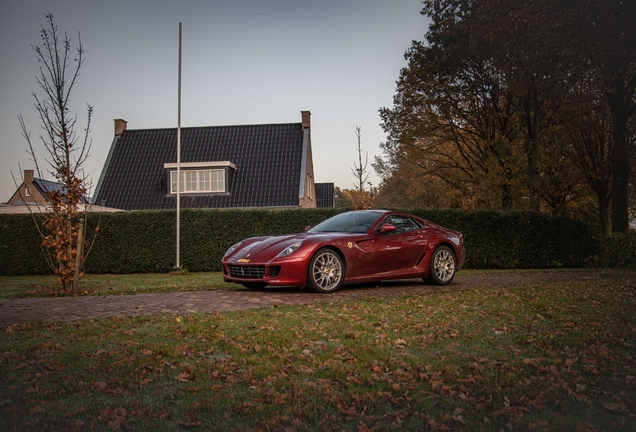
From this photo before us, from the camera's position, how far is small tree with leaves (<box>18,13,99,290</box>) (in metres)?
10.8

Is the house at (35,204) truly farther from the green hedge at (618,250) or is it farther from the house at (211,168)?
the green hedge at (618,250)

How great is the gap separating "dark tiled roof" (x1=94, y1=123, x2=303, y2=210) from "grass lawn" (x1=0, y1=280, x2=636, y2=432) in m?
22.2

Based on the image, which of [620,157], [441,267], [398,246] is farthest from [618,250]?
[398,246]

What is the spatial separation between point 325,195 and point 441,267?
1718 inches

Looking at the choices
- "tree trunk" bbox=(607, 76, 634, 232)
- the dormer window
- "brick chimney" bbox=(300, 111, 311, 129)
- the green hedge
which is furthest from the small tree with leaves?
"brick chimney" bbox=(300, 111, 311, 129)

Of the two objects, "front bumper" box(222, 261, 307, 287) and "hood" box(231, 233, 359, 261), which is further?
"hood" box(231, 233, 359, 261)

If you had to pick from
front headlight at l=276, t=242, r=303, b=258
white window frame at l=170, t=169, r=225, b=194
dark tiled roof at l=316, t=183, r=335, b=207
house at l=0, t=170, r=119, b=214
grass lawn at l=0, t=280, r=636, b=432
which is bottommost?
grass lawn at l=0, t=280, r=636, b=432

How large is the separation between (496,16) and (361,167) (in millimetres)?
15382

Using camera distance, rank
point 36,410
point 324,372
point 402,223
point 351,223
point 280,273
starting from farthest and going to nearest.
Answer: point 402,223 → point 351,223 → point 280,273 → point 324,372 → point 36,410

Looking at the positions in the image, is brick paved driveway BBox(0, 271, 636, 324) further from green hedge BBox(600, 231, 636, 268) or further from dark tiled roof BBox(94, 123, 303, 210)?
dark tiled roof BBox(94, 123, 303, 210)

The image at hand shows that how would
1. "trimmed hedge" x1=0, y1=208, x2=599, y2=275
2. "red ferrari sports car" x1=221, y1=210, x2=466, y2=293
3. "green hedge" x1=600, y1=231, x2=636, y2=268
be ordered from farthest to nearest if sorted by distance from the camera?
"trimmed hedge" x1=0, y1=208, x2=599, y2=275, "green hedge" x1=600, y1=231, x2=636, y2=268, "red ferrari sports car" x1=221, y1=210, x2=466, y2=293

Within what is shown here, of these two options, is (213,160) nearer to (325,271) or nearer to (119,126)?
(119,126)

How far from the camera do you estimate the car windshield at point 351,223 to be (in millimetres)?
10586

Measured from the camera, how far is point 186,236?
18984 millimetres
